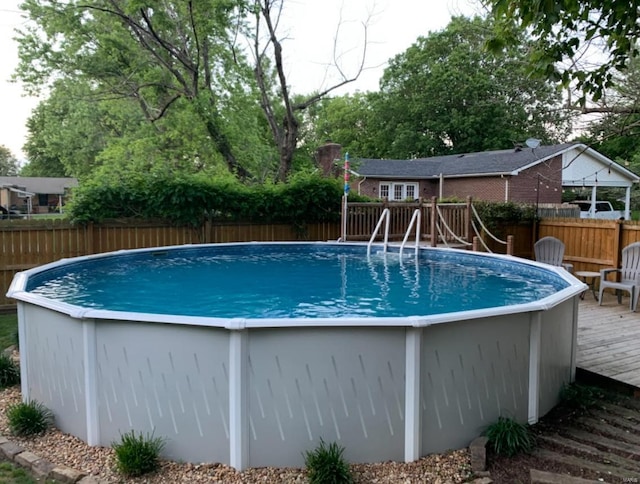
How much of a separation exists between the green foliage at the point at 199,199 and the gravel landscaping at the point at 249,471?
6.19 meters

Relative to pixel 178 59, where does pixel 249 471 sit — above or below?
below

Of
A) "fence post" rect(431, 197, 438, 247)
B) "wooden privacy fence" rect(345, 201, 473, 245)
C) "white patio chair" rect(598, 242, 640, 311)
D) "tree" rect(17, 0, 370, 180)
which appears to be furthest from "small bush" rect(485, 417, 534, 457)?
"tree" rect(17, 0, 370, 180)

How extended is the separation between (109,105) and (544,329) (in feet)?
51.6

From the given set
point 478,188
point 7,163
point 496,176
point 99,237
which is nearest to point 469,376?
point 99,237

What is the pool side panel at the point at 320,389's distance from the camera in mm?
3051

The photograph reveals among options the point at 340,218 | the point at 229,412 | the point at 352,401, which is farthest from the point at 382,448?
the point at 340,218

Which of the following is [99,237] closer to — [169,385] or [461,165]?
[169,385]

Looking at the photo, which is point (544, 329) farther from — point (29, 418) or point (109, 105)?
point (109, 105)

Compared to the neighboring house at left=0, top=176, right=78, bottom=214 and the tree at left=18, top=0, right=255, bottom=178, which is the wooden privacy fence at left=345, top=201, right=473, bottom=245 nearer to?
the tree at left=18, top=0, right=255, bottom=178

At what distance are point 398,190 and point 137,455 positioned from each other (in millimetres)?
21107

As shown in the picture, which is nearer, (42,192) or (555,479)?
(555,479)

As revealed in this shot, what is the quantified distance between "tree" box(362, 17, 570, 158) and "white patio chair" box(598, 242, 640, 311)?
881 inches

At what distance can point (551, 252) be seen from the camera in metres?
9.18

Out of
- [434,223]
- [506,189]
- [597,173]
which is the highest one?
[597,173]
